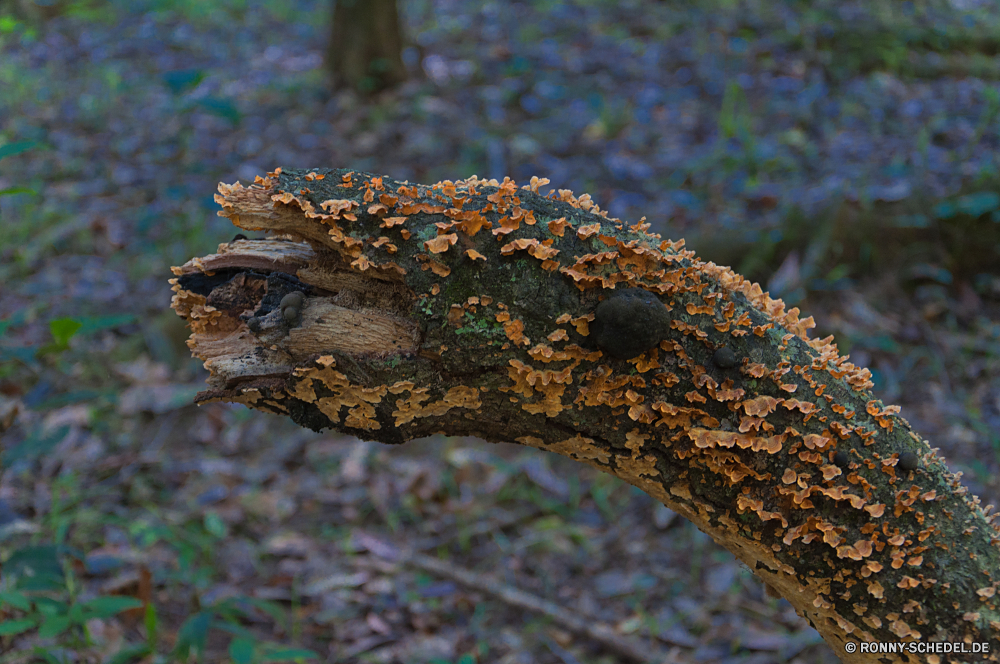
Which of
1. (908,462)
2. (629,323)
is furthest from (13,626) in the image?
(908,462)

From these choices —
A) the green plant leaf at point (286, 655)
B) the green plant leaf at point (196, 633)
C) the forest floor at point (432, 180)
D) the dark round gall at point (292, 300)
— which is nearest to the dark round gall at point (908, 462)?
the dark round gall at point (292, 300)

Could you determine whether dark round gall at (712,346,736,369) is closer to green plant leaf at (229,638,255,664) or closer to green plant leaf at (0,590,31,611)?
green plant leaf at (229,638,255,664)

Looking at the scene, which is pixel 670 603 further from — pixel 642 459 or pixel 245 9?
pixel 245 9

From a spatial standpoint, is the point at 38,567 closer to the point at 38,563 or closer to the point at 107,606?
the point at 38,563

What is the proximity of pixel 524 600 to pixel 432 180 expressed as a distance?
345cm

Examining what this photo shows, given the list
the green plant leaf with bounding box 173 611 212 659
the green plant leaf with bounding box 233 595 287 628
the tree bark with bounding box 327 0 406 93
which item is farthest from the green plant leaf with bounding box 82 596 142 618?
the tree bark with bounding box 327 0 406 93

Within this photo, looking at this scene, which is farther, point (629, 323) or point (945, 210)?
point (945, 210)

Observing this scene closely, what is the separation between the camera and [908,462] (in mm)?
1455

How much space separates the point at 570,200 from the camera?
1.52 meters

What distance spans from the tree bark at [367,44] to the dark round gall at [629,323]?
5841mm

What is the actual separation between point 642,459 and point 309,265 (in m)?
0.85

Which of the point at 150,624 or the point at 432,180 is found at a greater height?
the point at 432,180

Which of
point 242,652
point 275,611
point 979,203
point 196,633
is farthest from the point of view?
point 979,203

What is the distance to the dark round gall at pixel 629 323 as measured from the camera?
132 centimetres
